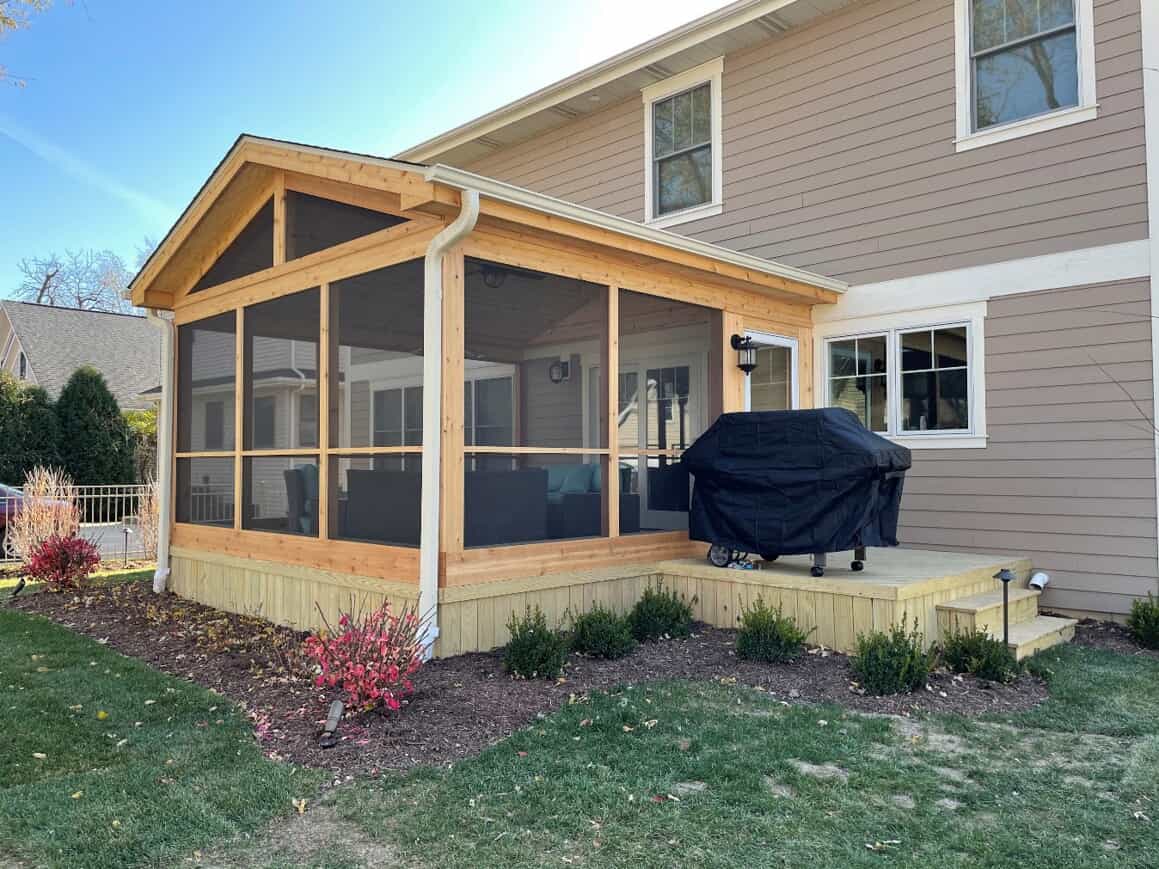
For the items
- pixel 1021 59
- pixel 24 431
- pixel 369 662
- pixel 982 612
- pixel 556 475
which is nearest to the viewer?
pixel 369 662

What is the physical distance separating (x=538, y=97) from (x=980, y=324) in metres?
5.80

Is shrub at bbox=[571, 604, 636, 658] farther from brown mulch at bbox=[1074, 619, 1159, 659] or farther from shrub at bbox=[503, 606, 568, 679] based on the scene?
brown mulch at bbox=[1074, 619, 1159, 659]

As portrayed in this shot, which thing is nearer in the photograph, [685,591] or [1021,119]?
[685,591]

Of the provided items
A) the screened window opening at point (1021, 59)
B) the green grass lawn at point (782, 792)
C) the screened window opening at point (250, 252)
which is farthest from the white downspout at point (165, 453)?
the screened window opening at point (1021, 59)

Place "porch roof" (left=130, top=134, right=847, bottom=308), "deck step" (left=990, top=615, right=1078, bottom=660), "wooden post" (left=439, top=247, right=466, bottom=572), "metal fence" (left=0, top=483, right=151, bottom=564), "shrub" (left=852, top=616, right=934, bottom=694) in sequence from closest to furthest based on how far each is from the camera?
"shrub" (left=852, top=616, right=934, bottom=694) → "porch roof" (left=130, top=134, right=847, bottom=308) → "wooden post" (left=439, top=247, right=466, bottom=572) → "deck step" (left=990, top=615, right=1078, bottom=660) → "metal fence" (left=0, top=483, right=151, bottom=564)

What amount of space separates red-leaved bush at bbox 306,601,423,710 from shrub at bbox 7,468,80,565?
21.4 ft

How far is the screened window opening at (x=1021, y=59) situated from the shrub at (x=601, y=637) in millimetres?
5292

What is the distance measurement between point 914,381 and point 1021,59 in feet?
9.07

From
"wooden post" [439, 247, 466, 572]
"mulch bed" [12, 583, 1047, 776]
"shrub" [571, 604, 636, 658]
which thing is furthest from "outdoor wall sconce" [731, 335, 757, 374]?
"wooden post" [439, 247, 466, 572]

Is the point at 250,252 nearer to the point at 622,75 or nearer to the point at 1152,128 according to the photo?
the point at 622,75

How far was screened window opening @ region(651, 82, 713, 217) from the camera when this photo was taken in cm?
909

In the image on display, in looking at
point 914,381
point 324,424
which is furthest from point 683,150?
point 324,424

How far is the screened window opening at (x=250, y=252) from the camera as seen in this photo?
668cm

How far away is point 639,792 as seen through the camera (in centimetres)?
329
